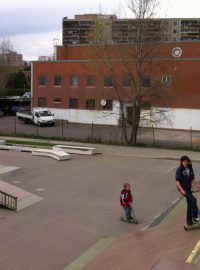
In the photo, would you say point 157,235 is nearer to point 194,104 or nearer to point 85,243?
point 85,243

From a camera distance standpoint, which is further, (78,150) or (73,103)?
(73,103)

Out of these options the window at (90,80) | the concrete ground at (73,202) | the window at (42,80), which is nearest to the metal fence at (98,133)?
the window at (90,80)

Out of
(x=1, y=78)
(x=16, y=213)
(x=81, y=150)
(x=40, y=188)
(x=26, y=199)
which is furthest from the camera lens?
(x=1, y=78)

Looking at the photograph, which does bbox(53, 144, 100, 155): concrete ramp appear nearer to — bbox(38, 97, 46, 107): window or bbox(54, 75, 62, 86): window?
bbox(54, 75, 62, 86): window

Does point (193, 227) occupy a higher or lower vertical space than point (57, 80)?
lower

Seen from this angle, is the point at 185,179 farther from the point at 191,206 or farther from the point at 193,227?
the point at 193,227

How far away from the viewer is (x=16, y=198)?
15.5 meters

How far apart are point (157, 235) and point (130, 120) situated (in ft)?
75.2

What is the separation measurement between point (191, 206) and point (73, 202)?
639cm

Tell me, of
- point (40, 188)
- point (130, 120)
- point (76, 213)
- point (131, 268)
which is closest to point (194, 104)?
point (130, 120)

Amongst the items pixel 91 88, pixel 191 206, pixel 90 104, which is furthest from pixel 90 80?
pixel 191 206

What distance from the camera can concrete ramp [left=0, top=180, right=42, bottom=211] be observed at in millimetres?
15609

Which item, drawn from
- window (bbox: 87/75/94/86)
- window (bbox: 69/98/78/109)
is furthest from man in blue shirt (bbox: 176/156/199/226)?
window (bbox: 69/98/78/109)

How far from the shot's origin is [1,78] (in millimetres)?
81125
